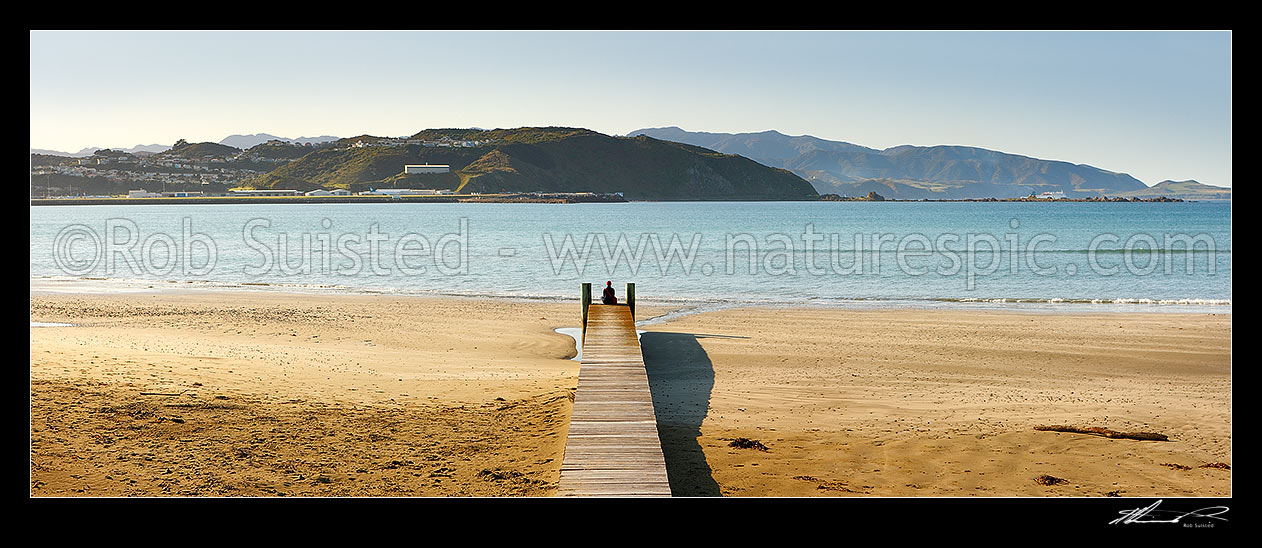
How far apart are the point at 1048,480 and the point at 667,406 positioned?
13.0ft

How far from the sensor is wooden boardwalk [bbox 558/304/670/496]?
542cm

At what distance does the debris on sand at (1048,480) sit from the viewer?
6.63m

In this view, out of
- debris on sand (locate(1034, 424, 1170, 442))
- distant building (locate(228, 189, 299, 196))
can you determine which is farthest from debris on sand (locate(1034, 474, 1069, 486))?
distant building (locate(228, 189, 299, 196))

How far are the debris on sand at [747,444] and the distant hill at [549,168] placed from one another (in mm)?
129156

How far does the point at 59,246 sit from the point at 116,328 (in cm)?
3254

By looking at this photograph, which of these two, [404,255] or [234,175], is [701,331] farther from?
[234,175]

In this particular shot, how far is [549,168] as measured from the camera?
143 meters

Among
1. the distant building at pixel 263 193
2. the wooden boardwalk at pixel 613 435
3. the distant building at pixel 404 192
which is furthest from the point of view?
the distant building at pixel 404 192

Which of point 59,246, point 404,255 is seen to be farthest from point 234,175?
point 404,255
